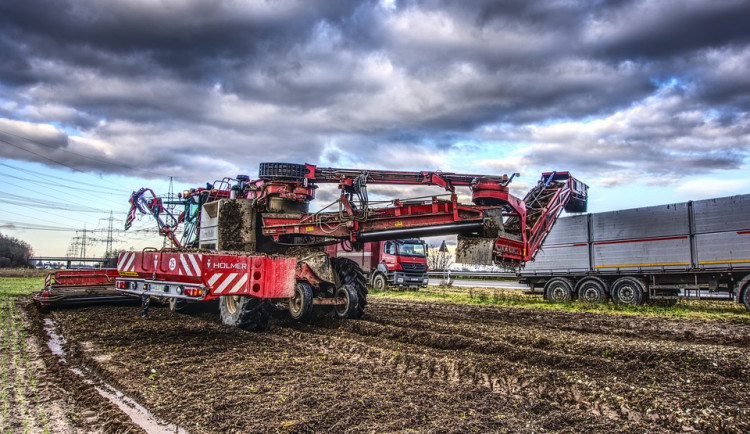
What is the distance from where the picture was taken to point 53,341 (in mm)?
8109

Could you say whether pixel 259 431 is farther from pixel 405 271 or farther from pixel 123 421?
pixel 405 271

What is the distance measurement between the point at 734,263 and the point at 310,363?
13.9m

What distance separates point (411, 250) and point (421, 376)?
18.6 m

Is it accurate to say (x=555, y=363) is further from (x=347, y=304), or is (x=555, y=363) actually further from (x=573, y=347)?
(x=347, y=304)

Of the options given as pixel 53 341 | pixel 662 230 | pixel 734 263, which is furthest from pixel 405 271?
pixel 53 341

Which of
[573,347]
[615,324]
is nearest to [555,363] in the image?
[573,347]

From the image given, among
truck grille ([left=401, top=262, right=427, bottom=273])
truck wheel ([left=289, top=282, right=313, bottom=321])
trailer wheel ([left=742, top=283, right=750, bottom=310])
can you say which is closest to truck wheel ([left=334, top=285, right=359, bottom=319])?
truck wheel ([left=289, top=282, right=313, bottom=321])

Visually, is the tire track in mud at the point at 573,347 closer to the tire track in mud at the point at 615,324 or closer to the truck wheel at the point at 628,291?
the tire track in mud at the point at 615,324

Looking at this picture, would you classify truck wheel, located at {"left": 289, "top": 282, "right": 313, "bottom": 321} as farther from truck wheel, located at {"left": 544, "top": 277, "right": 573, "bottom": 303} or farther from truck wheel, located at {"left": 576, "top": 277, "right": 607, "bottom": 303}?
truck wheel, located at {"left": 544, "top": 277, "right": 573, "bottom": 303}

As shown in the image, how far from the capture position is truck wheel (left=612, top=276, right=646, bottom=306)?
16.0 metres

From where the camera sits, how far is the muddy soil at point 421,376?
14.1ft

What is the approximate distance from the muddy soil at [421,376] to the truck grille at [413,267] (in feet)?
46.5

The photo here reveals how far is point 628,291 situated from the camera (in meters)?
16.5

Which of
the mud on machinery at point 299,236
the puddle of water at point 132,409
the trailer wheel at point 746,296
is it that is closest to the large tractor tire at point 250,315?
the mud on machinery at point 299,236
